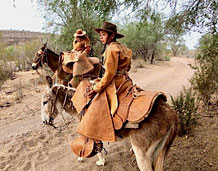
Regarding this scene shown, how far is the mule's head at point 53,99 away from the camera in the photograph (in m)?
3.49

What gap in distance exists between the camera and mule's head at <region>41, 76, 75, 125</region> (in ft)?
11.5

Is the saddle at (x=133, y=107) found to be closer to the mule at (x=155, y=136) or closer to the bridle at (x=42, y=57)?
the mule at (x=155, y=136)

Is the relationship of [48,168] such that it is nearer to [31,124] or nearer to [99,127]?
[99,127]

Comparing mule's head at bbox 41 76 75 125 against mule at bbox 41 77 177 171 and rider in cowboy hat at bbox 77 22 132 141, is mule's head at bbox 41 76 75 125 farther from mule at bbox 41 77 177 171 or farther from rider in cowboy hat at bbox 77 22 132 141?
mule at bbox 41 77 177 171

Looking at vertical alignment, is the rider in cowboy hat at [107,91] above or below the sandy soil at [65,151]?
above

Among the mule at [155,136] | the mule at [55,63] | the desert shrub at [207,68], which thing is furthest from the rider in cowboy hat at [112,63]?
the desert shrub at [207,68]

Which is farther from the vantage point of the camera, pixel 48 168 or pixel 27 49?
pixel 27 49

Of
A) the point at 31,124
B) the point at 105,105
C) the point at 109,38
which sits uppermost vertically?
the point at 109,38

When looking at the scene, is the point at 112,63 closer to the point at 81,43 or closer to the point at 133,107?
the point at 133,107

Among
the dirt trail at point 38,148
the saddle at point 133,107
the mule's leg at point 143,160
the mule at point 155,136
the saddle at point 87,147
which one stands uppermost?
the saddle at point 133,107

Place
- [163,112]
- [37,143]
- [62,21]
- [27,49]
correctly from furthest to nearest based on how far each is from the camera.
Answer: [27,49] → [62,21] → [37,143] → [163,112]

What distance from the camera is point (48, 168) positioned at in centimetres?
384

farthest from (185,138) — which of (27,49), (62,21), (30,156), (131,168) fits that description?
(27,49)

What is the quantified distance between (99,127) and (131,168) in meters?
1.42
